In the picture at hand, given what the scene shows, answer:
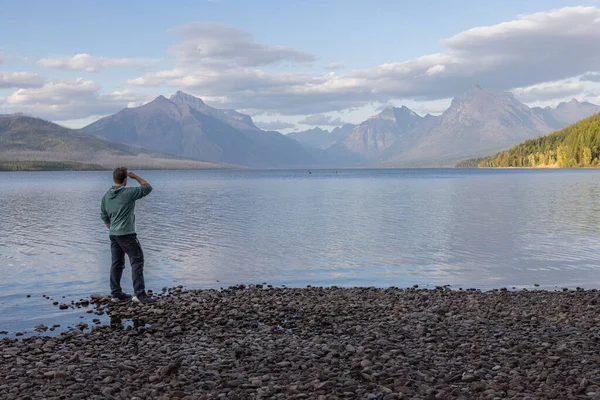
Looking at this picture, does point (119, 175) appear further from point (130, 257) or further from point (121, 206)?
point (130, 257)

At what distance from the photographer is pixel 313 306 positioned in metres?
18.0

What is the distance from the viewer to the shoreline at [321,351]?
403 inches

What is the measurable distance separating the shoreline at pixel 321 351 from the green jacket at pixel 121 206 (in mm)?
2583

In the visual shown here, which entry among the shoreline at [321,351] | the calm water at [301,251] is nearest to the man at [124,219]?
the shoreline at [321,351]

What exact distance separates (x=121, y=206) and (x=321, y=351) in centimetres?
882

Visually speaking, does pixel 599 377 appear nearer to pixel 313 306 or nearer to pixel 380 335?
pixel 380 335

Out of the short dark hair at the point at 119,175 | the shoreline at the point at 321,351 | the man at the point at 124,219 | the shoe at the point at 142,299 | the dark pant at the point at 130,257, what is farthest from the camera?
the shoe at the point at 142,299

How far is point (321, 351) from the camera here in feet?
41.2

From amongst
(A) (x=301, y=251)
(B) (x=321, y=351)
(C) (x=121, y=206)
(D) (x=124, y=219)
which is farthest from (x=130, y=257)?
(A) (x=301, y=251)

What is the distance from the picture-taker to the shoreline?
33.6 ft

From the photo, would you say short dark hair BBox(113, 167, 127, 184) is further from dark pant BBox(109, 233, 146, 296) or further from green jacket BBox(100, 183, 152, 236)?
dark pant BBox(109, 233, 146, 296)

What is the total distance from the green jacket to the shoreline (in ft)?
8.48

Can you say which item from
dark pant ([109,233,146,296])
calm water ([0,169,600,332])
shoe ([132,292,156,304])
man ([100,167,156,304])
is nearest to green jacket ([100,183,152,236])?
man ([100,167,156,304])

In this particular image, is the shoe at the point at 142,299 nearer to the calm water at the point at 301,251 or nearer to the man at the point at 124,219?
the man at the point at 124,219
